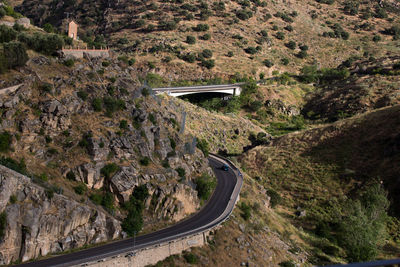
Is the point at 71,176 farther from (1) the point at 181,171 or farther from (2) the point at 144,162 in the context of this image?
(1) the point at 181,171

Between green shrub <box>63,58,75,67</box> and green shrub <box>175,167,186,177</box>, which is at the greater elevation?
green shrub <box>63,58,75,67</box>

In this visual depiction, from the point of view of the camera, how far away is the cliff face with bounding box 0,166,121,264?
34.5m

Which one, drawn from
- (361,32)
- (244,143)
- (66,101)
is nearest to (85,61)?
(66,101)

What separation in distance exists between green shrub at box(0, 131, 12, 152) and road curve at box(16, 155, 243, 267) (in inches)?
548

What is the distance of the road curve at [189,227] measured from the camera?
3525 cm

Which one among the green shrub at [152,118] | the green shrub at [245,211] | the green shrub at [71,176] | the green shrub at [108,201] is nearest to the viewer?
the green shrub at [108,201]

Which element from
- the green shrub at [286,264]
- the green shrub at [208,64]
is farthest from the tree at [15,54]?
the green shrub at [208,64]

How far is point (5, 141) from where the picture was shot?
40.7 m

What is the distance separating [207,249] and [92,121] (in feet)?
77.0

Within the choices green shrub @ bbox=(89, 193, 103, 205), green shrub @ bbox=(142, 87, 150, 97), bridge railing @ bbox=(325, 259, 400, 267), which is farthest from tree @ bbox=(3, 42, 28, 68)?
bridge railing @ bbox=(325, 259, 400, 267)

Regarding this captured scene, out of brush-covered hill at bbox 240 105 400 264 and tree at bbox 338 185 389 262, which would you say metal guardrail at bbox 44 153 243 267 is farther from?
tree at bbox 338 185 389 262

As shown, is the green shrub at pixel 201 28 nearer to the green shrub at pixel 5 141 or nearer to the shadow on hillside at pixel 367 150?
the shadow on hillside at pixel 367 150

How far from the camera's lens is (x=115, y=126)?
5019 centimetres

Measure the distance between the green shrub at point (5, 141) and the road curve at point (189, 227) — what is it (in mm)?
13907
